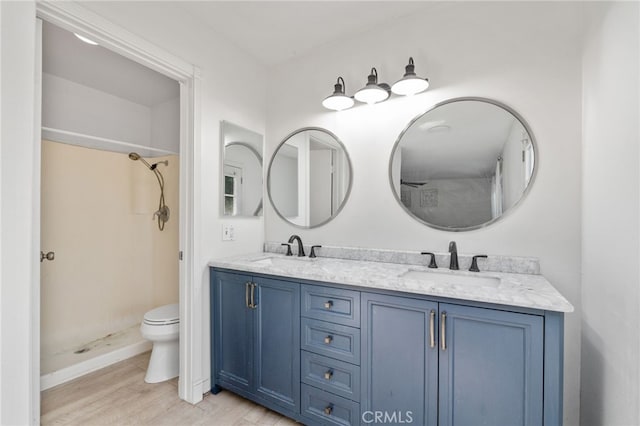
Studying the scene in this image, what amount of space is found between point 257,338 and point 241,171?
124 centimetres

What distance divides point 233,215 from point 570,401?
7.61 feet

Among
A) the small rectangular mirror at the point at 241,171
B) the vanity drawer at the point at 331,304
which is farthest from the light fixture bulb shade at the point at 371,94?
the vanity drawer at the point at 331,304

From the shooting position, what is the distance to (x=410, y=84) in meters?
1.77

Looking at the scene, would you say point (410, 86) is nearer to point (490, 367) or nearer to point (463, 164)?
point (463, 164)

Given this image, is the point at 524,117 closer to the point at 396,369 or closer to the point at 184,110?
the point at 396,369

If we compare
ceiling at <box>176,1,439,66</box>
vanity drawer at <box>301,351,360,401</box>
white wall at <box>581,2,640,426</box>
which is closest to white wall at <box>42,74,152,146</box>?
ceiling at <box>176,1,439,66</box>

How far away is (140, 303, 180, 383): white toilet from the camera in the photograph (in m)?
2.07

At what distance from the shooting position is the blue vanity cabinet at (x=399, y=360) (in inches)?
50.4

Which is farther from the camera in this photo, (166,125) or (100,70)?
(166,125)

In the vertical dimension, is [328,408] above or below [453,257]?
below

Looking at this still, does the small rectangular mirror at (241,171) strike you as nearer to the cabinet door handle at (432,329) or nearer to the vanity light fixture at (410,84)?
the vanity light fixture at (410,84)

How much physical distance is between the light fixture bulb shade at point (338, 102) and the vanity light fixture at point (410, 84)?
1.09 feet

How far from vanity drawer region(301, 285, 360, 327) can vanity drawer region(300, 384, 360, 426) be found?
40cm

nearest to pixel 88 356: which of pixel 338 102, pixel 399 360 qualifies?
pixel 399 360
